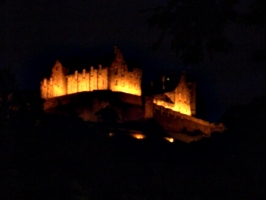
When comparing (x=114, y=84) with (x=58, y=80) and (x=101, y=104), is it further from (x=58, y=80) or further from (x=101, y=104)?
(x=58, y=80)

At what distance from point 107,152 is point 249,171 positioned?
1135 inches

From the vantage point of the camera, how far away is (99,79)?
89.5 meters

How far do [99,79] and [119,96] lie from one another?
4.63 metres

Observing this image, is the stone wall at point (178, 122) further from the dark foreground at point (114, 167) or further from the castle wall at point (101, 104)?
the dark foreground at point (114, 167)

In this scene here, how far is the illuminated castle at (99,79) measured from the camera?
8900cm

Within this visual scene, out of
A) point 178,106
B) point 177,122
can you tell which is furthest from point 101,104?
point 178,106

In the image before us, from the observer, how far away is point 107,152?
52375 millimetres

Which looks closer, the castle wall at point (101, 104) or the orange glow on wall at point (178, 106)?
the castle wall at point (101, 104)

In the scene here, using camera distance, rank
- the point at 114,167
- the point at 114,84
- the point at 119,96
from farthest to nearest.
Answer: the point at 114,84 → the point at 119,96 → the point at 114,167

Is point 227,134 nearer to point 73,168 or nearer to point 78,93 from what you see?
point 73,168

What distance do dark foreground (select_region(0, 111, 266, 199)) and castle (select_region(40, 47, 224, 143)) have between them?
24.7m

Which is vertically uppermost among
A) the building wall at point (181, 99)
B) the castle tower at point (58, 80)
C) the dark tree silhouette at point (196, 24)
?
the dark tree silhouette at point (196, 24)

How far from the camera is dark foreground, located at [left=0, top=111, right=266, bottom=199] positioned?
1078 inches

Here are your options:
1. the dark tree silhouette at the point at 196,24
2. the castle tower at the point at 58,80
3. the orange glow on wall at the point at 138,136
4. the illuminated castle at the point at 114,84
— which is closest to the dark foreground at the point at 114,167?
the dark tree silhouette at the point at 196,24
